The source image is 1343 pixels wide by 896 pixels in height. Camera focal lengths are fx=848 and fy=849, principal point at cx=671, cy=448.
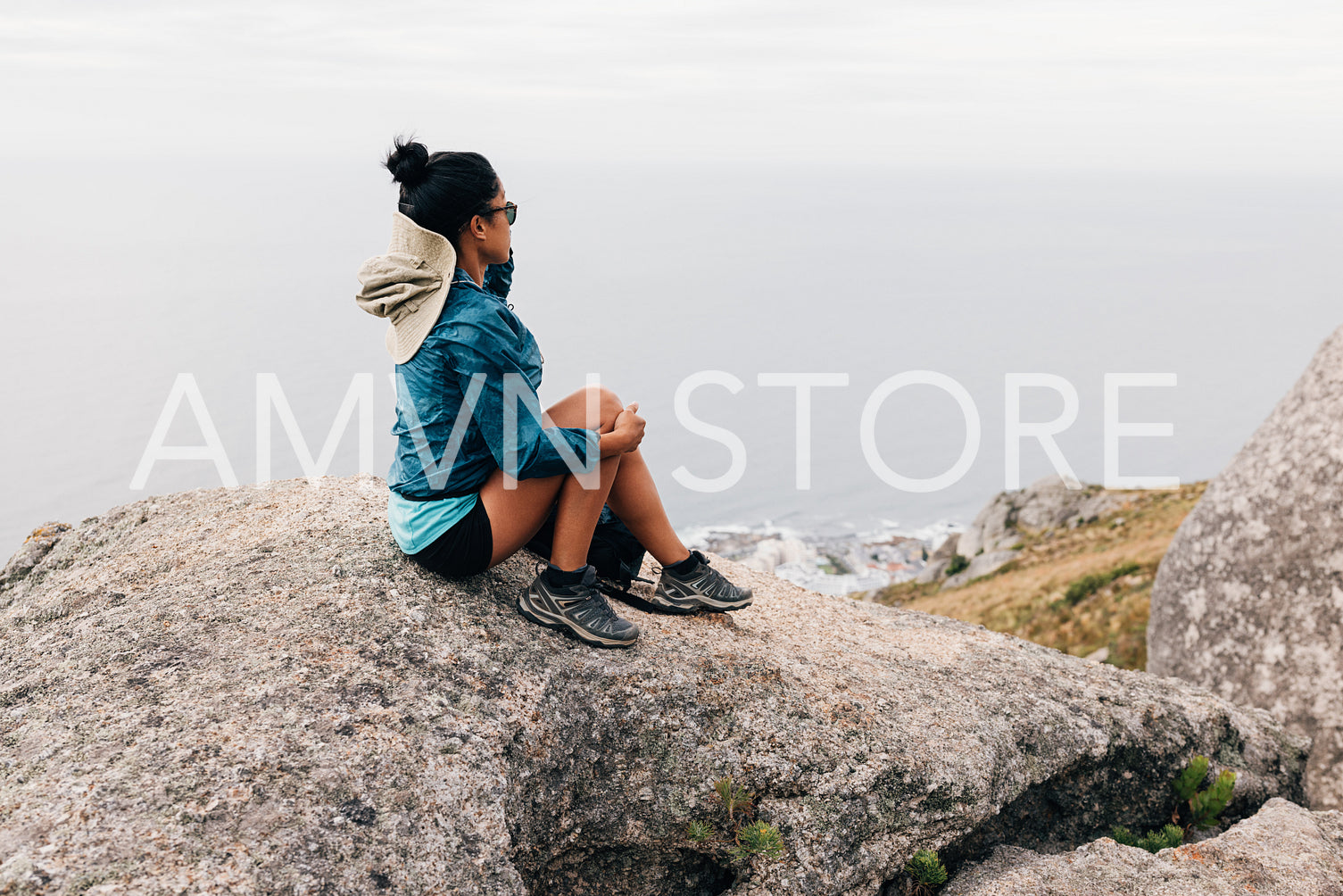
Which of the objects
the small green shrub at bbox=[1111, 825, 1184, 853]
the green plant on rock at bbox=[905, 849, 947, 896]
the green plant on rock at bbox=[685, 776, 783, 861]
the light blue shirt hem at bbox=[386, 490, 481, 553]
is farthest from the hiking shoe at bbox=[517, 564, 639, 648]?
the small green shrub at bbox=[1111, 825, 1184, 853]

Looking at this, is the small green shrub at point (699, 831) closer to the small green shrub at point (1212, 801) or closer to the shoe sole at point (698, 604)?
the shoe sole at point (698, 604)

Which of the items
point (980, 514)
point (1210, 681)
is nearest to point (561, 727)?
point (1210, 681)

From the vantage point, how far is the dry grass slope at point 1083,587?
72.1 feet

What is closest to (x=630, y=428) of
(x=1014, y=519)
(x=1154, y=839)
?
(x=1154, y=839)

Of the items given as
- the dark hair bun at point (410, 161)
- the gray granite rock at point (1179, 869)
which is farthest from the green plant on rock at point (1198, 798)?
the dark hair bun at point (410, 161)

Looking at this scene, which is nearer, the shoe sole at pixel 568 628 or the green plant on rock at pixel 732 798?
the green plant on rock at pixel 732 798

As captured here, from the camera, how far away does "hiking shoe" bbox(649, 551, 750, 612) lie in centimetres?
630

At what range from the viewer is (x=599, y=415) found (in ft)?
17.6

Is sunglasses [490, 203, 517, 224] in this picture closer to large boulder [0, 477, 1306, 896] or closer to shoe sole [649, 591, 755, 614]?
large boulder [0, 477, 1306, 896]

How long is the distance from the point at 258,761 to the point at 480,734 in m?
1.06

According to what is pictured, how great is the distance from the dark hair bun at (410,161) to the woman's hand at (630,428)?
1.78m

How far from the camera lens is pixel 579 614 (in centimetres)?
536

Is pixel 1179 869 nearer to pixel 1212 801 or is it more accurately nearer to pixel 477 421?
pixel 1212 801

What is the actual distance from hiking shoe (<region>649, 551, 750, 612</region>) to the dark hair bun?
10.4 feet
